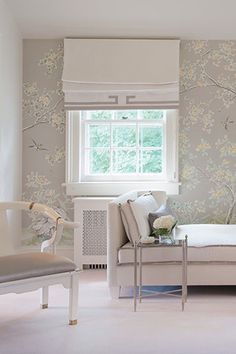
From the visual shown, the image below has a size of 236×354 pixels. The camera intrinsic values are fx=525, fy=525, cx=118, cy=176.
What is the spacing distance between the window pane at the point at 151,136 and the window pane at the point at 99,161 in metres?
0.39

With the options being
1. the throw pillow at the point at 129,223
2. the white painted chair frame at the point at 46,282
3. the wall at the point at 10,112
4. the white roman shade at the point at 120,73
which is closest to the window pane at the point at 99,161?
the white roman shade at the point at 120,73

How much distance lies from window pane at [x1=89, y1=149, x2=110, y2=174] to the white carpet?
1509mm

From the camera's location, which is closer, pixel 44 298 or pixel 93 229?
pixel 44 298

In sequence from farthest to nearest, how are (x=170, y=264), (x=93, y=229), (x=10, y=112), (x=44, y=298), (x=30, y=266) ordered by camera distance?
1. (x=93, y=229)
2. (x=10, y=112)
3. (x=170, y=264)
4. (x=44, y=298)
5. (x=30, y=266)

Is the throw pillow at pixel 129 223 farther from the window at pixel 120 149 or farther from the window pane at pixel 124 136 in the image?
the window pane at pixel 124 136

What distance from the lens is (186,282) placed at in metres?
3.71

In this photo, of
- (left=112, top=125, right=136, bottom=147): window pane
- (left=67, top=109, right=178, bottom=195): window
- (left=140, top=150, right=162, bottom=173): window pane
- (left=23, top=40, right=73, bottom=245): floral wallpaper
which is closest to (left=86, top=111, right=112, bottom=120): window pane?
(left=67, top=109, right=178, bottom=195): window

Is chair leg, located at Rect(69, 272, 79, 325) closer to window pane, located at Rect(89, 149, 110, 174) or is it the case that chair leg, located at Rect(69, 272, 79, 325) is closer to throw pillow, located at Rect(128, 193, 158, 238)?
throw pillow, located at Rect(128, 193, 158, 238)

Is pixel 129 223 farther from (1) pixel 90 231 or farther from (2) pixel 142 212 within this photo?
(1) pixel 90 231

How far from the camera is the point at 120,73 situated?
5004mm

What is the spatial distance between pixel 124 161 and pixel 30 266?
238cm

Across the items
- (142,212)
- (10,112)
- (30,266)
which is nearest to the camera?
(30,266)

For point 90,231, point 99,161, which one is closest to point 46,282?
point 90,231

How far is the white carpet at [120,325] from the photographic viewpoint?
282 cm
